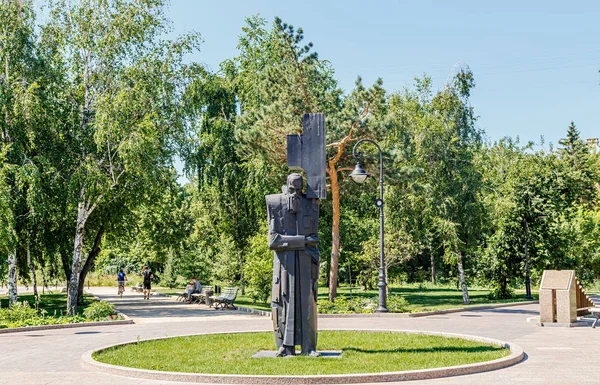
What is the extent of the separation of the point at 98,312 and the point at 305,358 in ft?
35.8

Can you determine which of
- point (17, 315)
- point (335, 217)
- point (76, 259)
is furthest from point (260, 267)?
point (17, 315)

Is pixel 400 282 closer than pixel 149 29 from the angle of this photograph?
No

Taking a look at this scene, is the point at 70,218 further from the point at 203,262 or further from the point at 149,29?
the point at 203,262

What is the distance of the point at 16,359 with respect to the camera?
A: 11.9m

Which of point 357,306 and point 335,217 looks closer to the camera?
point 357,306

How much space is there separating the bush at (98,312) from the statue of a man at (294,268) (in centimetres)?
999

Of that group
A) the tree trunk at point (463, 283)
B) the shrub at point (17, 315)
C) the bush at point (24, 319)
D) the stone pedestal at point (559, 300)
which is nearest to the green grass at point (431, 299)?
the tree trunk at point (463, 283)

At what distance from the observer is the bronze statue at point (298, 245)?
11.5m

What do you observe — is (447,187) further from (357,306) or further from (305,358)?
(305,358)

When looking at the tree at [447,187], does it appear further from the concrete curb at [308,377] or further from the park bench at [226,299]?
the concrete curb at [308,377]

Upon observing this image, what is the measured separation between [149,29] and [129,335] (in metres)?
15.1

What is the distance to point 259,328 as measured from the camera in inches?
685

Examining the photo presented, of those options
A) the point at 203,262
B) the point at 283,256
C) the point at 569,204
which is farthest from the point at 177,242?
the point at 569,204

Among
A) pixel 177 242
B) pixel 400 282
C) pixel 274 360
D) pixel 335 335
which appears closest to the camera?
pixel 274 360
